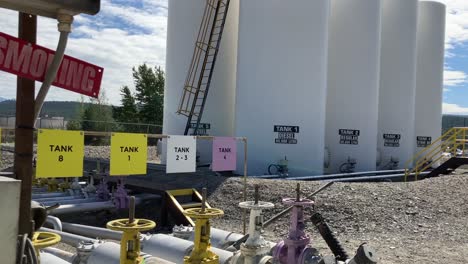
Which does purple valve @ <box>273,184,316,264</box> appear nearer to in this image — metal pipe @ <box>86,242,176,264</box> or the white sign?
metal pipe @ <box>86,242,176,264</box>

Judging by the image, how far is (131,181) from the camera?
9.73m

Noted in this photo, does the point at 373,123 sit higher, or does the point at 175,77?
the point at 175,77

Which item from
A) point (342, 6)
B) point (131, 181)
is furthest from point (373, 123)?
point (131, 181)

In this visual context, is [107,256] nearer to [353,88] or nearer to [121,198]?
[121,198]

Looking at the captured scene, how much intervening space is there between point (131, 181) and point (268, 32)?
614 cm

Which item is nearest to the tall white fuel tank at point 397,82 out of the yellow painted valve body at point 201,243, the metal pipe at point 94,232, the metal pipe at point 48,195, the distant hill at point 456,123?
the metal pipe at point 48,195

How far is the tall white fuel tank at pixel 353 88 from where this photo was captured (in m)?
15.7

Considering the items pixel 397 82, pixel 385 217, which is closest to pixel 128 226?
pixel 385 217

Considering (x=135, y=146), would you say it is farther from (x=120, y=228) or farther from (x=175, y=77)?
(x=175, y=77)

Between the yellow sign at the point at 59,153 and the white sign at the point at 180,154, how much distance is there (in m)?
1.26

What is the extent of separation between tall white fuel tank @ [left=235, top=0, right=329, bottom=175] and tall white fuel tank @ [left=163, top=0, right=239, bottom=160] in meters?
1.55

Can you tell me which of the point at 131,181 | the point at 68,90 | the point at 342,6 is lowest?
the point at 131,181

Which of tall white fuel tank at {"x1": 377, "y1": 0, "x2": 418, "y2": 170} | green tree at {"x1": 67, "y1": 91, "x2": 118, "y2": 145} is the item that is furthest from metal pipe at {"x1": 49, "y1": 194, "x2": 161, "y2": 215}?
green tree at {"x1": 67, "y1": 91, "x2": 118, "y2": 145}

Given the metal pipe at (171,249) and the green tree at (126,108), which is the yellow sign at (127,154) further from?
the green tree at (126,108)
